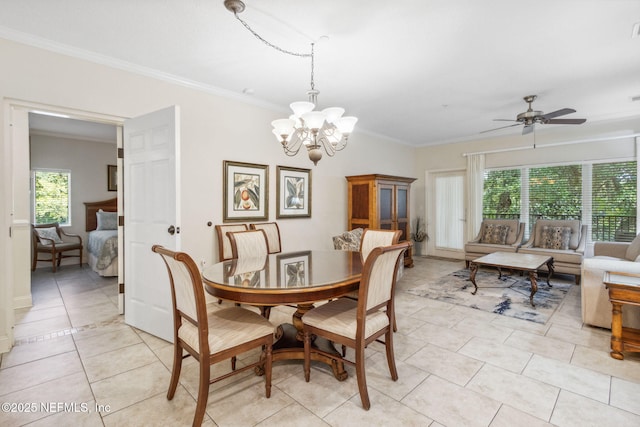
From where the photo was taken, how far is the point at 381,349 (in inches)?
98.8

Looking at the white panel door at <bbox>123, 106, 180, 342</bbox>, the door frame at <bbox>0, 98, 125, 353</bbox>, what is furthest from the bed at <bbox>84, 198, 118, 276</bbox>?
the white panel door at <bbox>123, 106, 180, 342</bbox>

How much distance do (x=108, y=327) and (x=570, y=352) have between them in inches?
161

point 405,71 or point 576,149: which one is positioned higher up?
point 405,71

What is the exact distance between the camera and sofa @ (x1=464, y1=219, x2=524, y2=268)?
529 centimetres

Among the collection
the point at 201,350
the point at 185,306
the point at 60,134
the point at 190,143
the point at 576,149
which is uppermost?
the point at 60,134

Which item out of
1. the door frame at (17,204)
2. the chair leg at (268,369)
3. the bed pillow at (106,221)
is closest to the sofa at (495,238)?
the chair leg at (268,369)

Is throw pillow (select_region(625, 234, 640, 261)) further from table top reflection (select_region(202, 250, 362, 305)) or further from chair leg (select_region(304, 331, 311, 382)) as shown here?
chair leg (select_region(304, 331, 311, 382))

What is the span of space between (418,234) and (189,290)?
5921mm

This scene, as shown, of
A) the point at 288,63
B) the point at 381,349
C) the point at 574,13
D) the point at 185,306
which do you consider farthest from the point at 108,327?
the point at 574,13

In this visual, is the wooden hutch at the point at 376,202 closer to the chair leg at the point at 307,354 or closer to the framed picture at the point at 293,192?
the framed picture at the point at 293,192

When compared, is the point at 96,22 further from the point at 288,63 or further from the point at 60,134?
the point at 60,134

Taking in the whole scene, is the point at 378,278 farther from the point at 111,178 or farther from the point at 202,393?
Answer: the point at 111,178

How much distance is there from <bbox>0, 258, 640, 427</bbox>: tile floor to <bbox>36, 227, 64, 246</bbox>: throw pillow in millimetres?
2802

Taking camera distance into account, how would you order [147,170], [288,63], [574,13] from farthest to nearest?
[288,63]
[147,170]
[574,13]
